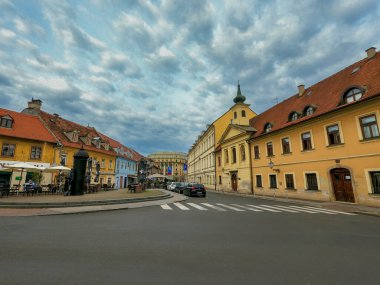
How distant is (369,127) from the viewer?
49.7 ft

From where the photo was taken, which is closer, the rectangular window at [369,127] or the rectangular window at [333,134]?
the rectangular window at [369,127]

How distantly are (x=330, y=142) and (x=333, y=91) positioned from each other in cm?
513

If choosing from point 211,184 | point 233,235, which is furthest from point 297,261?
point 211,184

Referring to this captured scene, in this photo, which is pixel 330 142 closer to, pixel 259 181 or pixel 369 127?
pixel 369 127

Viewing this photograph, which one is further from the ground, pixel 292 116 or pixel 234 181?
pixel 292 116

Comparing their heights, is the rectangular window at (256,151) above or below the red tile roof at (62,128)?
below

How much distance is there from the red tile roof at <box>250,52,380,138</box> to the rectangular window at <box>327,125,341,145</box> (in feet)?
4.86

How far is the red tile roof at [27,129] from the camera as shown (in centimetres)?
2500

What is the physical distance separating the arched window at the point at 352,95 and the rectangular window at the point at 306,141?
4.19 meters

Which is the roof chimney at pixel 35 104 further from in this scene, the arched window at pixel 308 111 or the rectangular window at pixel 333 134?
the rectangular window at pixel 333 134

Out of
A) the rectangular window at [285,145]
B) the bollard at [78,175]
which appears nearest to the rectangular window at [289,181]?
the rectangular window at [285,145]

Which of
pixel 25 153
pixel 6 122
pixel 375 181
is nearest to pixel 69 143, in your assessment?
pixel 25 153

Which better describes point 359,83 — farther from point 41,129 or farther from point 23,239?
point 41,129

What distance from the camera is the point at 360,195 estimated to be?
50.4 feet
